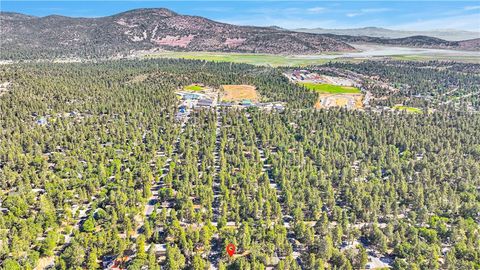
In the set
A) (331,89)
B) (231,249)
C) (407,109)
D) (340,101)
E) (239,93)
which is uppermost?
(331,89)

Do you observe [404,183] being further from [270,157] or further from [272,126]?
[272,126]

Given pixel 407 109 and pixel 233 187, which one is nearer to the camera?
pixel 233 187

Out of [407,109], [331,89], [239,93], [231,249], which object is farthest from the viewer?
[331,89]

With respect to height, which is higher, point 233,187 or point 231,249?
point 233,187

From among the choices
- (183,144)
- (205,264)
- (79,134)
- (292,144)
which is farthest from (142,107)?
(205,264)

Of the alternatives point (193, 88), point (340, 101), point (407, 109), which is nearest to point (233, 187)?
point (340, 101)

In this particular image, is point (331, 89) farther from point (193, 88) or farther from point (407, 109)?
point (193, 88)

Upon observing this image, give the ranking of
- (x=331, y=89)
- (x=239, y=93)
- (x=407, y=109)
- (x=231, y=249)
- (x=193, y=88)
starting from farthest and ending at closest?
(x=331, y=89)
(x=193, y=88)
(x=239, y=93)
(x=407, y=109)
(x=231, y=249)

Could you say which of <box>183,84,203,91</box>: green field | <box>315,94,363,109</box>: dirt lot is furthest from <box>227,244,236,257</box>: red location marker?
<box>183,84,203,91</box>: green field
